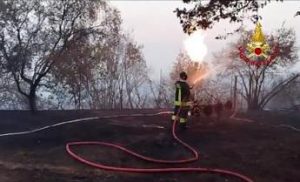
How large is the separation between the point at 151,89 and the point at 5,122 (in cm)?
2735

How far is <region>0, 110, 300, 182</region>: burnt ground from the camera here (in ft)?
29.7

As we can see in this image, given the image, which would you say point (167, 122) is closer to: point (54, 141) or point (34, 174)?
point (54, 141)

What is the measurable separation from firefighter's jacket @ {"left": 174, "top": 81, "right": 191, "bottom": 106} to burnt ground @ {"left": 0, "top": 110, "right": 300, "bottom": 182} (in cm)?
82

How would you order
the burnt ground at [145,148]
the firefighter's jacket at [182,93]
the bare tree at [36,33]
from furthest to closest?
1. the bare tree at [36,33]
2. the firefighter's jacket at [182,93]
3. the burnt ground at [145,148]

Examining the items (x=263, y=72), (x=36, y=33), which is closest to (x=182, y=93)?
(x=36, y=33)

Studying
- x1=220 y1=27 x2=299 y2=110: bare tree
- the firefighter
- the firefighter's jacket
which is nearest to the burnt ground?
the firefighter

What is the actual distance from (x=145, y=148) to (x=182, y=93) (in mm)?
2160

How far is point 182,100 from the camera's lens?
1232cm

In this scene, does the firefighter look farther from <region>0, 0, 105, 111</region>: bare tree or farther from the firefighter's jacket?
<region>0, 0, 105, 111</region>: bare tree

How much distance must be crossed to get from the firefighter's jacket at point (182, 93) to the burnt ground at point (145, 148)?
82 cm

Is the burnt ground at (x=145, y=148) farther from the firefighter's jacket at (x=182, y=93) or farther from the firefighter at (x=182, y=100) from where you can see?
the firefighter's jacket at (x=182, y=93)

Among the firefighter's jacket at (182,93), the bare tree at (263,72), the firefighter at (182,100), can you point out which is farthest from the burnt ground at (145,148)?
the bare tree at (263,72)

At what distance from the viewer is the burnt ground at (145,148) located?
9062 mm

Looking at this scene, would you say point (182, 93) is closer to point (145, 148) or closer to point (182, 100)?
point (182, 100)
